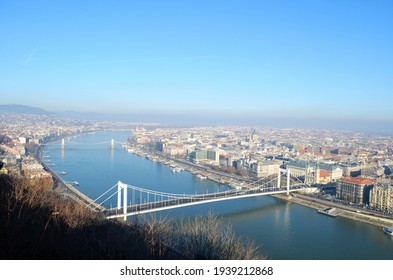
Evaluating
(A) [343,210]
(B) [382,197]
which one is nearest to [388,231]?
(A) [343,210]

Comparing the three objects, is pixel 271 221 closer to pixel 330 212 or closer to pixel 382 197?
pixel 330 212

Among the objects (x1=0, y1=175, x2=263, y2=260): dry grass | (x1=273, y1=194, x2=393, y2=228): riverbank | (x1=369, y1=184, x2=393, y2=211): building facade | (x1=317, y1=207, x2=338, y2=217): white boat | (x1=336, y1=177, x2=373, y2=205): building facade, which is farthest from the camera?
(x1=336, y1=177, x2=373, y2=205): building facade

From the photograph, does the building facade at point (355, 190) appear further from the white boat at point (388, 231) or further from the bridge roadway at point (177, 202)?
the white boat at point (388, 231)

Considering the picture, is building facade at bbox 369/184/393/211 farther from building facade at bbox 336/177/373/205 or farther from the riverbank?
the riverbank

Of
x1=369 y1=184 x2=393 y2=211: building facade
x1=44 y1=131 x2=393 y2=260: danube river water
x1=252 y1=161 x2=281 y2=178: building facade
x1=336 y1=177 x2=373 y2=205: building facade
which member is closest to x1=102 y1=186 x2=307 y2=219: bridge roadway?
x1=44 y1=131 x2=393 y2=260: danube river water

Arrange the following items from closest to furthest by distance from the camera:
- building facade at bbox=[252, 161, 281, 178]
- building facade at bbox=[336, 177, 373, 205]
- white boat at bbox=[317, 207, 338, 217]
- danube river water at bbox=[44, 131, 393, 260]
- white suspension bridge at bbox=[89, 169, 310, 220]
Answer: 1. danube river water at bbox=[44, 131, 393, 260]
2. white suspension bridge at bbox=[89, 169, 310, 220]
3. white boat at bbox=[317, 207, 338, 217]
4. building facade at bbox=[336, 177, 373, 205]
5. building facade at bbox=[252, 161, 281, 178]
